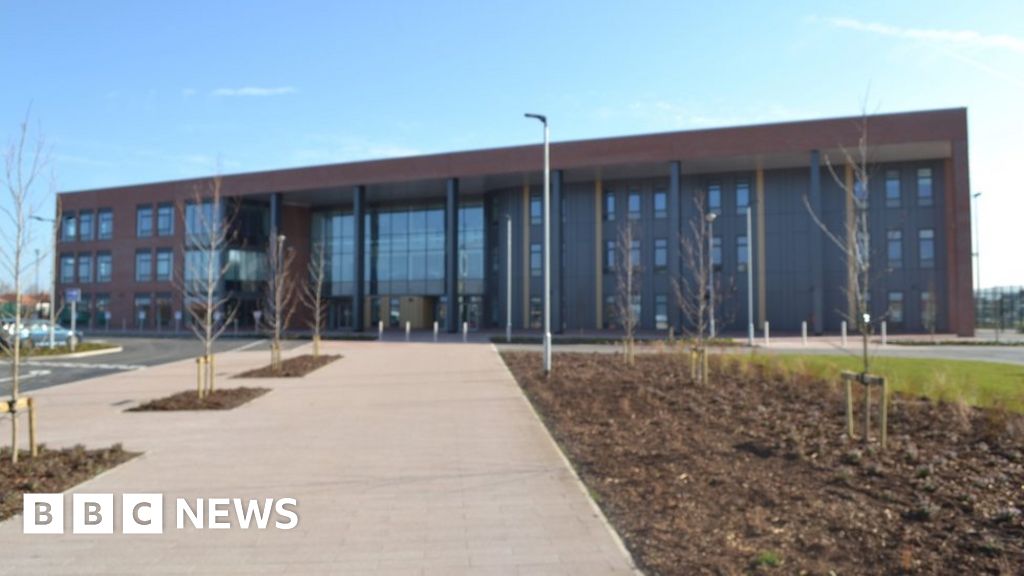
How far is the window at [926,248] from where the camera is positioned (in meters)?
41.9

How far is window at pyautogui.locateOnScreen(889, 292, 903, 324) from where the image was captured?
1658 inches

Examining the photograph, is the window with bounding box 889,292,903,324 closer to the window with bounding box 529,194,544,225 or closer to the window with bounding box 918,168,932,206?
the window with bounding box 918,168,932,206

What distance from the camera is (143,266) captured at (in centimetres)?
5866

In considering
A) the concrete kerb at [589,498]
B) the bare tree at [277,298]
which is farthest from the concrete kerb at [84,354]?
the concrete kerb at [589,498]

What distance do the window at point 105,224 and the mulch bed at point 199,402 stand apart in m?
54.2

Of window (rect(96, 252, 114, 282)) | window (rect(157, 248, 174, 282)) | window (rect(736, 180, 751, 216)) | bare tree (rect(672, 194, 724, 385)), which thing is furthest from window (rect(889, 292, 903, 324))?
window (rect(96, 252, 114, 282))

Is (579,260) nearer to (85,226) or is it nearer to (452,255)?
(452,255)

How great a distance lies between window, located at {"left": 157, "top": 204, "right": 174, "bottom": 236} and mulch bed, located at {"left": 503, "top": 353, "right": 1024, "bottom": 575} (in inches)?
2116

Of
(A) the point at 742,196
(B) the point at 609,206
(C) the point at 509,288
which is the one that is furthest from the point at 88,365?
(A) the point at 742,196

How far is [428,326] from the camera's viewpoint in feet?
184

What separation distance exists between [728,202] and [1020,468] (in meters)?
40.4

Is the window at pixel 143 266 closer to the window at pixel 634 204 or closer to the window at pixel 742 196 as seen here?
the window at pixel 634 204

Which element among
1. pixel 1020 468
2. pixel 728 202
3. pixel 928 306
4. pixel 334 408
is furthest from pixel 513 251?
pixel 1020 468

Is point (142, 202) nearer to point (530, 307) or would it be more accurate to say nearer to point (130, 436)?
point (530, 307)
